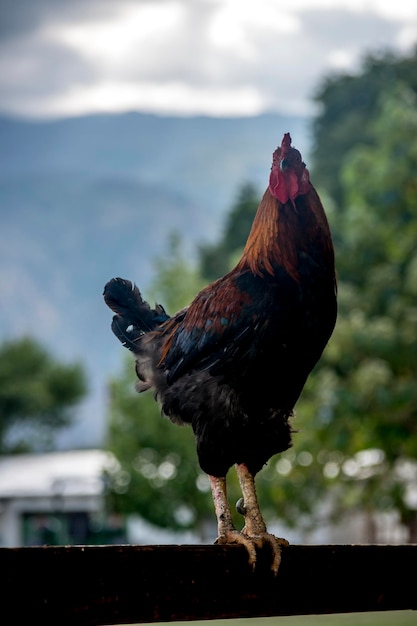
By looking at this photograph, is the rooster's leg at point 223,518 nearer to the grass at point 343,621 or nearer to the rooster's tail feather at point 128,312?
the rooster's tail feather at point 128,312

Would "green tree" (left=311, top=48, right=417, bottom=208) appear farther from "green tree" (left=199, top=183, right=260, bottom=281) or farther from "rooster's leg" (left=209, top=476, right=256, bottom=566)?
"rooster's leg" (left=209, top=476, right=256, bottom=566)

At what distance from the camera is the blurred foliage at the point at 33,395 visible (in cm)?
7306

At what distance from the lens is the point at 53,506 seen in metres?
36.5

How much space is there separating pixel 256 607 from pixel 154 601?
464 millimetres

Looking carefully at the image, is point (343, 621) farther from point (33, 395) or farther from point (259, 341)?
point (33, 395)

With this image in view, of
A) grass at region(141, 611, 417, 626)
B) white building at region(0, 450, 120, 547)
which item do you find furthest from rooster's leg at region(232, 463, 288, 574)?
white building at region(0, 450, 120, 547)

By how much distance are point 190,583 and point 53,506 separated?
111 ft

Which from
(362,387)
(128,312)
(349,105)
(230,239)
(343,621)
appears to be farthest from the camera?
(349,105)

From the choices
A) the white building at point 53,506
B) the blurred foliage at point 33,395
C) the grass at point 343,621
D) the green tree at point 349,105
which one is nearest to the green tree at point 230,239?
the green tree at point 349,105

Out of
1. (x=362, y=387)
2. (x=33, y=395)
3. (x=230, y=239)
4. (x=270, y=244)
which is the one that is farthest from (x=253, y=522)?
(x=33, y=395)

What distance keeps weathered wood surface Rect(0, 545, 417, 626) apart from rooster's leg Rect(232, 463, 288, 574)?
0.18ft

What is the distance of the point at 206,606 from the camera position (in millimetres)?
3639

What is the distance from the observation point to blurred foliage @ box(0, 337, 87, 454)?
7306 cm

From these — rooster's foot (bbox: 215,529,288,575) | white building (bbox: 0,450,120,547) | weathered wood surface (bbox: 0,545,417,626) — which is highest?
white building (bbox: 0,450,120,547)
